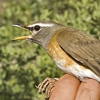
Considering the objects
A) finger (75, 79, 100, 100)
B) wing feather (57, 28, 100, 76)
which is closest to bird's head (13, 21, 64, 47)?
wing feather (57, 28, 100, 76)

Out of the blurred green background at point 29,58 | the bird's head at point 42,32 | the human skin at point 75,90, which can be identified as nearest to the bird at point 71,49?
the bird's head at point 42,32

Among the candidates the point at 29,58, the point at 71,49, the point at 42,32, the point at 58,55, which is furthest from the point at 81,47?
the point at 29,58

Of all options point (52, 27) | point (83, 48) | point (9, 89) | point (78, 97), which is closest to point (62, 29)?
point (52, 27)

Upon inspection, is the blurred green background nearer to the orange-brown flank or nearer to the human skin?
the orange-brown flank

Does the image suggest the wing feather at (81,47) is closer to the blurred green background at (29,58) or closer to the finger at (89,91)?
the finger at (89,91)

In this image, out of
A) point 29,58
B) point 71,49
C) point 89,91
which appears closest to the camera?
point 89,91

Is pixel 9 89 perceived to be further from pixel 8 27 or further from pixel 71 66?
pixel 71 66

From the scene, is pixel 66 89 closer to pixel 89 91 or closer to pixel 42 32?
pixel 89 91

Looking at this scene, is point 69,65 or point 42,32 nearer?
point 69,65
